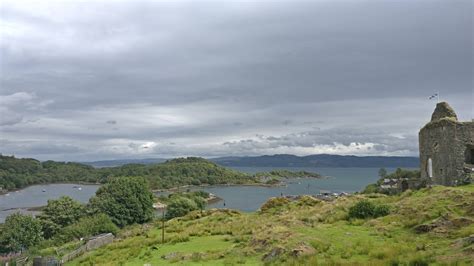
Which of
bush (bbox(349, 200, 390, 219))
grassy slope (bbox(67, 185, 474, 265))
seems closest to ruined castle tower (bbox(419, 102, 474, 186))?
grassy slope (bbox(67, 185, 474, 265))

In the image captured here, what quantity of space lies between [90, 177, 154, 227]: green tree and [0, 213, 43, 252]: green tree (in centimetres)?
1278

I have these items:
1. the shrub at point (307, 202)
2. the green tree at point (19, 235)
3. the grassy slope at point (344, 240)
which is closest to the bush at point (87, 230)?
the green tree at point (19, 235)

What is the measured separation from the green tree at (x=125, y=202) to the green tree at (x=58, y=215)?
2736 millimetres

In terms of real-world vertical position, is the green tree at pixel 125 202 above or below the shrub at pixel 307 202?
below

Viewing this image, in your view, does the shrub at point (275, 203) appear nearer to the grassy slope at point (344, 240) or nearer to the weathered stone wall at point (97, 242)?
the grassy slope at point (344, 240)

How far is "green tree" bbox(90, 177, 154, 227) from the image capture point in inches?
2403

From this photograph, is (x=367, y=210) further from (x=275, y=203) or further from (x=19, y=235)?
(x=19, y=235)

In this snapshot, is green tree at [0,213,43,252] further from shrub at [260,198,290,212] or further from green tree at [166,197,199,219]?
shrub at [260,198,290,212]

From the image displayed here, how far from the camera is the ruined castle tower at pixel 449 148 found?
25.8 metres

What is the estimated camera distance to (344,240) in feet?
62.3

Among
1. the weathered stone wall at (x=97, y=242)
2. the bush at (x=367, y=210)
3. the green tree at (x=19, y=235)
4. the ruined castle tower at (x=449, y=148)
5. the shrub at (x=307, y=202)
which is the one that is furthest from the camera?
the green tree at (x=19, y=235)

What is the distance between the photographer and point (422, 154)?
1121 inches

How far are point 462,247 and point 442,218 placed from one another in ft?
14.0

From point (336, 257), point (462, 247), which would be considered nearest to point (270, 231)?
point (336, 257)
